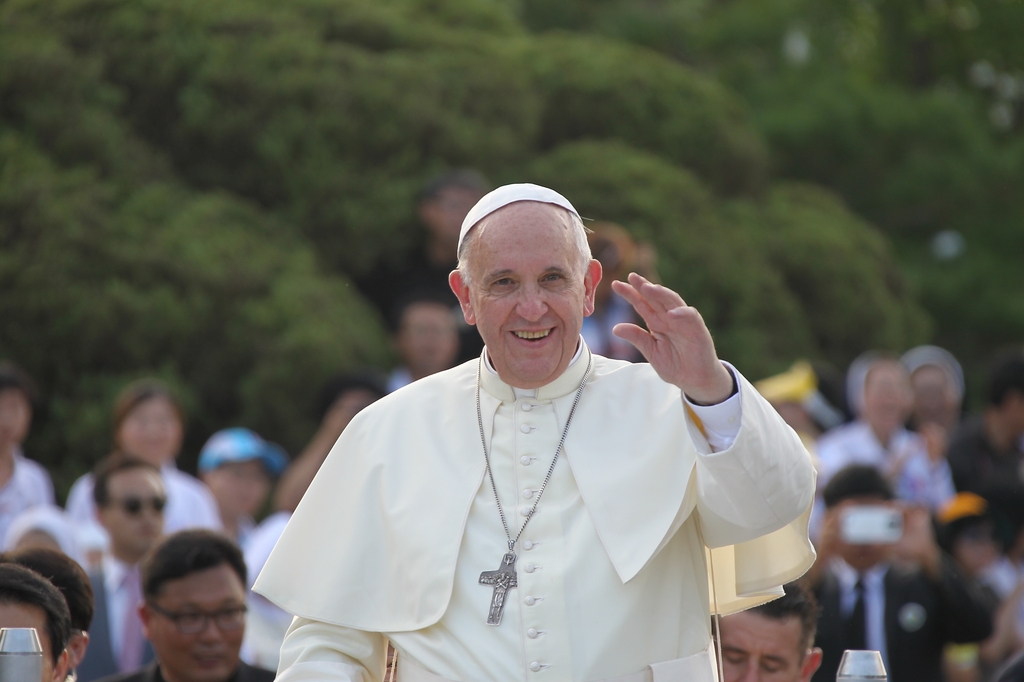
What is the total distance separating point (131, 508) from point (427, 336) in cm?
176

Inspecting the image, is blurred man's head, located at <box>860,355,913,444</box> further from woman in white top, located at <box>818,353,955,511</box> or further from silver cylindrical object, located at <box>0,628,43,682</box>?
silver cylindrical object, located at <box>0,628,43,682</box>

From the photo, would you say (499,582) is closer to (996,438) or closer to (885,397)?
(885,397)

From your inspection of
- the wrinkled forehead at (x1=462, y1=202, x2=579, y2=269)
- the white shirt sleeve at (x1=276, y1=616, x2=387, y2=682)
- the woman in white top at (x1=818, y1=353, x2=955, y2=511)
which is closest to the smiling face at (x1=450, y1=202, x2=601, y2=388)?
the wrinkled forehead at (x1=462, y1=202, x2=579, y2=269)

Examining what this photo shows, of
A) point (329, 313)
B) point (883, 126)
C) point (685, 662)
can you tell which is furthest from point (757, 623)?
point (883, 126)

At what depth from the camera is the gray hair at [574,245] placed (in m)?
3.41

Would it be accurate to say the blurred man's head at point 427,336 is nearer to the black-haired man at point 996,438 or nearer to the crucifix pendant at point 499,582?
the black-haired man at point 996,438

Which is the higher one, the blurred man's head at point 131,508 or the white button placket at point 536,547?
the blurred man's head at point 131,508

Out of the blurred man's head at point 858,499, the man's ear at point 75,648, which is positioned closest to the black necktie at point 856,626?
the blurred man's head at point 858,499

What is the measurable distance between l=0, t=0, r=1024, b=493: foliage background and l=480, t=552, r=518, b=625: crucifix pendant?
5234 millimetres

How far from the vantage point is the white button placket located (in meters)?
3.21

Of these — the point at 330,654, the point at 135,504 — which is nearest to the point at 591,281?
the point at 330,654

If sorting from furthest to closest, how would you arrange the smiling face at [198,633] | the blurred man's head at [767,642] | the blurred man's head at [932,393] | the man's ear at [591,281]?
the blurred man's head at [932,393], the smiling face at [198,633], the blurred man's head at [767,642], the man's ear at [591,281]

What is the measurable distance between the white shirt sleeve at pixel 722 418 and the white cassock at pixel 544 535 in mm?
24

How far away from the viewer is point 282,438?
8695mm
